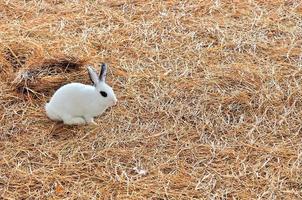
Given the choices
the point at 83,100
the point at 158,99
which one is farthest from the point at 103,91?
the point at 158,99

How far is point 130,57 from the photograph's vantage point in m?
3.67

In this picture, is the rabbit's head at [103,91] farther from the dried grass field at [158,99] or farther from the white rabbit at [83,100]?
the dried grass field at [158,99]

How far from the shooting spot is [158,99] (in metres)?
3.28

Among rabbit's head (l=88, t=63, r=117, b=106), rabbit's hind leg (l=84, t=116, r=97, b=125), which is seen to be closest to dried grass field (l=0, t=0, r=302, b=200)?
rabbit's hind leg (l=84, t=116, r=97, b=125)

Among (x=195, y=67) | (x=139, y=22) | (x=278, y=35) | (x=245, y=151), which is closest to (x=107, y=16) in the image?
(x=139, y=22)

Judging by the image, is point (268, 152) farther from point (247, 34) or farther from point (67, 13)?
point (67, 13)

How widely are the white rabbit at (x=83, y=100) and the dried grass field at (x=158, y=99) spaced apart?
72 millimetres

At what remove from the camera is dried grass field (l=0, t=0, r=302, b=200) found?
2760 millimetres

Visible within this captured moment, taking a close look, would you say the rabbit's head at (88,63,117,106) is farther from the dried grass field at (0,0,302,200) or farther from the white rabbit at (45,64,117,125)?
the dried grass field at (0,0,302,200)

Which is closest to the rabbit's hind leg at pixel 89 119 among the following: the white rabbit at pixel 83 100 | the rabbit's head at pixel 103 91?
the white rabbit at pixel 83 100

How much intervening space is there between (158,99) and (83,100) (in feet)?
1.58

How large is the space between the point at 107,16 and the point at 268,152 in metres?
1.65

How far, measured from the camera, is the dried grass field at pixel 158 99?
2.76 metres

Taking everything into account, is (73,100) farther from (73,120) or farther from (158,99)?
(158,99)
